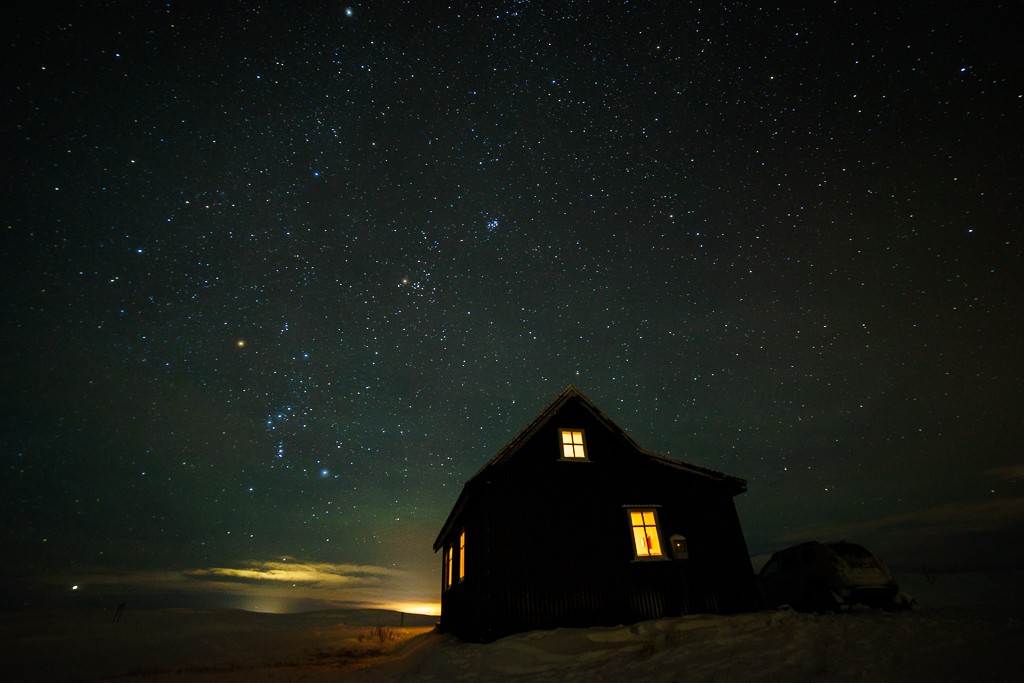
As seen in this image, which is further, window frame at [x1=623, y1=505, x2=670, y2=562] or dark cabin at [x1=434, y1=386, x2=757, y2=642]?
window frame at [x1=623, y1=505, x2=670, y2=562]

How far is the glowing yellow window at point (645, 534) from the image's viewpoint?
14.5m

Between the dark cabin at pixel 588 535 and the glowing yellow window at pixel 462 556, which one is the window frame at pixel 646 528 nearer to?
the dark cabin at pixel 588 535

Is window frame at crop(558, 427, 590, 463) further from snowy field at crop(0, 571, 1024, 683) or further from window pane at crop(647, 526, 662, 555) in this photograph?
snowy field at crop(0, 571, 1024, 683)

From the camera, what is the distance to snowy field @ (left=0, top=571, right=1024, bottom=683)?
6609 mm

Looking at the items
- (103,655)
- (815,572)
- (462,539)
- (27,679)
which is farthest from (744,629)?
(103,655)

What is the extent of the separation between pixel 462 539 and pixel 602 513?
5.42 meters

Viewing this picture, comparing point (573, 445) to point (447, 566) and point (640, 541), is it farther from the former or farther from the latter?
point (447, 566)

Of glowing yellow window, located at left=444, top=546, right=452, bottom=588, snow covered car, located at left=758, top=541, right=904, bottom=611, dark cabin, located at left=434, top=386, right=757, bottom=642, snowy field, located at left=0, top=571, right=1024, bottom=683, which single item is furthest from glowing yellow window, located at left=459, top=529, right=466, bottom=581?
snow covered car, located at left=758, top=541, right=904, bottom=611

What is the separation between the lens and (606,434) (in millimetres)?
15992

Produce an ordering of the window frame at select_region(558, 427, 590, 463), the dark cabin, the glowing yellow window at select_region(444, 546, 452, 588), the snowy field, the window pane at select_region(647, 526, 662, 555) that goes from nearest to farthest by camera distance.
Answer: the snowy field, the dark cabin, the window pane at select_region(647, 526, 662, 555), the window frame at select_region(558, 427, 590, 463), the glowing yellow window at select_region(444, 546, 452, 588)

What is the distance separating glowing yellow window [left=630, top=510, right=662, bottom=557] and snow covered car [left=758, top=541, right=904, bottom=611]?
384cm

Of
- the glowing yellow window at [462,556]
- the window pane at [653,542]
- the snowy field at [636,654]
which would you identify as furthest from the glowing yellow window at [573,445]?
the snowy field at [636,654]

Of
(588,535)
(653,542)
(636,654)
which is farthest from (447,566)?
(636,654)

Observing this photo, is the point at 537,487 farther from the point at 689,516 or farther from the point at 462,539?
the point at 689,516
